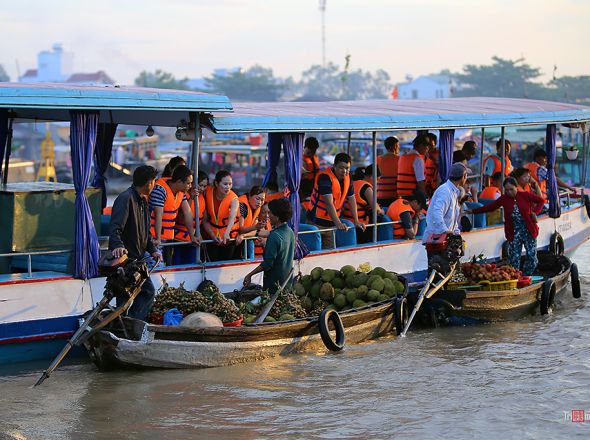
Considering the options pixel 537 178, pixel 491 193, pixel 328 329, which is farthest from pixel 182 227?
pixel 537 178

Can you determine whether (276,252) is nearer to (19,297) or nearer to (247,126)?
(247,126)

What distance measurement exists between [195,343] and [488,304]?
3.73 meters

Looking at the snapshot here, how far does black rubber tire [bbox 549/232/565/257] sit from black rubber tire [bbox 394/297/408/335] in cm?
455

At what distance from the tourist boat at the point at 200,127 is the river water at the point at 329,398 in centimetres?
51

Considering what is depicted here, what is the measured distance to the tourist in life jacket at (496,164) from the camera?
45.1ft

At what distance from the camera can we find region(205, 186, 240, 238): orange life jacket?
9.83 meters

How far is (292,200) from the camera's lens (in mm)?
10281

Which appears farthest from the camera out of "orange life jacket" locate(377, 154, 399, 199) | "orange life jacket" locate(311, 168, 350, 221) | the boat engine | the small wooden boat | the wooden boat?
"orange life jacket" locate(377, 154, 399, 199)

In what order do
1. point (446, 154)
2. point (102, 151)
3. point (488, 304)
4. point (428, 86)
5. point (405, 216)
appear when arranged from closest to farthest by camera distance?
point (488, 304), point (405, 216), point (102, 151), point (446, 154), point (428, 86)

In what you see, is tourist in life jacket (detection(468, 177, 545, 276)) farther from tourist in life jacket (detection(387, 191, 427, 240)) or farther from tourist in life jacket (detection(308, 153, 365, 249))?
tourist in life jacket (detection(308, 153, 365, 249))

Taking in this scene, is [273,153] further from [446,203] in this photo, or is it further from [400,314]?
[400,314]

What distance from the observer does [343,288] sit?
9992mm

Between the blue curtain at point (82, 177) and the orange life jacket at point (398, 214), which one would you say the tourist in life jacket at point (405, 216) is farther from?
the blue curtain at point (82, 177)

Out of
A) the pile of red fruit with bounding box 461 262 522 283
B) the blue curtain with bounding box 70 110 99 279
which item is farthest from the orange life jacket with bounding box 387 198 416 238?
the blue curtain with bounding box 70 110 99 279
